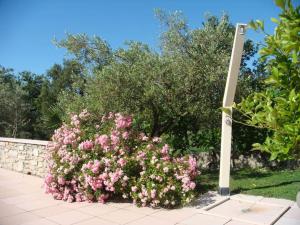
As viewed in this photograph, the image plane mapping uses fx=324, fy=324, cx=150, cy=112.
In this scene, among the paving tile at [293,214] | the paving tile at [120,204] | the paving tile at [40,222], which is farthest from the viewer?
the paving tile at [120,204]

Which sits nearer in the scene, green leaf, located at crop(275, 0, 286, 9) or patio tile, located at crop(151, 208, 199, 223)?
green leaf, located at crop(275, 0, 286, 9)

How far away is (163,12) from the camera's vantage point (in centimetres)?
962

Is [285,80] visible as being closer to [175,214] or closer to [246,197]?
[175,214]

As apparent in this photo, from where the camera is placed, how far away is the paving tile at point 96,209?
6.63 metres

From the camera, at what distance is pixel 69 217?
6301 mm

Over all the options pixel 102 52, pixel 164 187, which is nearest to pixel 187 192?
pixel 164 187

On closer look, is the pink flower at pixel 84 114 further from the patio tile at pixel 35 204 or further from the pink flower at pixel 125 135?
the patio tile at pixel 35 204

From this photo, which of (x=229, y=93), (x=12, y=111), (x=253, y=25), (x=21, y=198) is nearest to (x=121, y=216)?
(x=21, y=198)

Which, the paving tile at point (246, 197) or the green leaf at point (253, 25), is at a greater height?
the green leaf at point (253, 25)

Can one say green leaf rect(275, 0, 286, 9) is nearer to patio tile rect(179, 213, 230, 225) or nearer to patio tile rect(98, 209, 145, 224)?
patio tile rect(179, 213, 230, 225)

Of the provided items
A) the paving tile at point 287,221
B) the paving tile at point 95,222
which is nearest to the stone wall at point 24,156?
the paving tile at point 95,222

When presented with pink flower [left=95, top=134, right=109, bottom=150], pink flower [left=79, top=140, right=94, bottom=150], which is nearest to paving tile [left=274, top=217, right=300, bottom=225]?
pink flower [left=95, top=134, right=109, bottom=150]

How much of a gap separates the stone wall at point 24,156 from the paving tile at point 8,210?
10.4 feet

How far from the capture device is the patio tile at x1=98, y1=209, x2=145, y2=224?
241 inches
